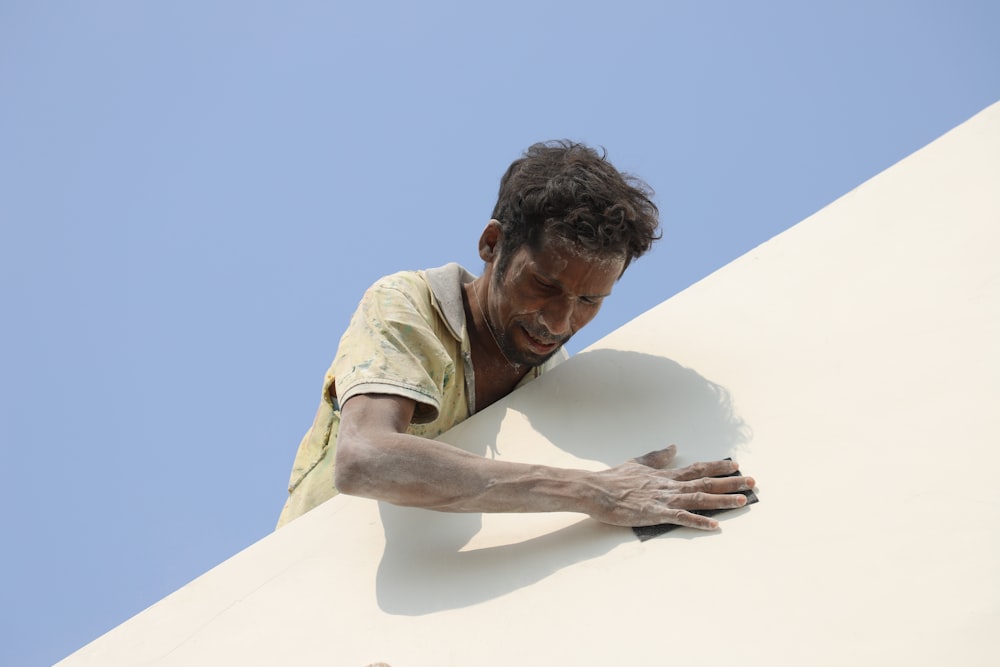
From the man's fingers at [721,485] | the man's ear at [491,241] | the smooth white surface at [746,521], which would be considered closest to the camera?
the smooth white surface at [746,521]

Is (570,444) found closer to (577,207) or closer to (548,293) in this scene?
(548,293)

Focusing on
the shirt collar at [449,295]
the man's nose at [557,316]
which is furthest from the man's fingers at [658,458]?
the shirt collar at [449,295]

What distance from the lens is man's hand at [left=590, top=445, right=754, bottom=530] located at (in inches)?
74.2

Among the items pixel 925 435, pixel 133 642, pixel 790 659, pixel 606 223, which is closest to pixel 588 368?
pixel 606 223

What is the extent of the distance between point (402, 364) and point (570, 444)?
1.65ft

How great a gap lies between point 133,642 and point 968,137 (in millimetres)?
2771

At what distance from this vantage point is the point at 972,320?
2154 mm

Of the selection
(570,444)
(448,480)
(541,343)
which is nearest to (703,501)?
(570,444)

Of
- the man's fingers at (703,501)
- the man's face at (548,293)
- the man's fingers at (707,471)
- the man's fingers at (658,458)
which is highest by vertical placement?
the man's face at (548,293)

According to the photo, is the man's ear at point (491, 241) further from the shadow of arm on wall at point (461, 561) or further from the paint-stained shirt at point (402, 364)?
the shadow of arm on wall at point (461, 561)

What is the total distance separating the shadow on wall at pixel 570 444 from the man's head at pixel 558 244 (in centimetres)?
17

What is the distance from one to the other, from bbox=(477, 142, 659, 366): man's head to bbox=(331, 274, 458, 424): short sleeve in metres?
0.22

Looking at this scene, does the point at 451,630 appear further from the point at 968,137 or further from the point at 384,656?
the point at 968,137

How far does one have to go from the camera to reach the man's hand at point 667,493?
1.89 m
